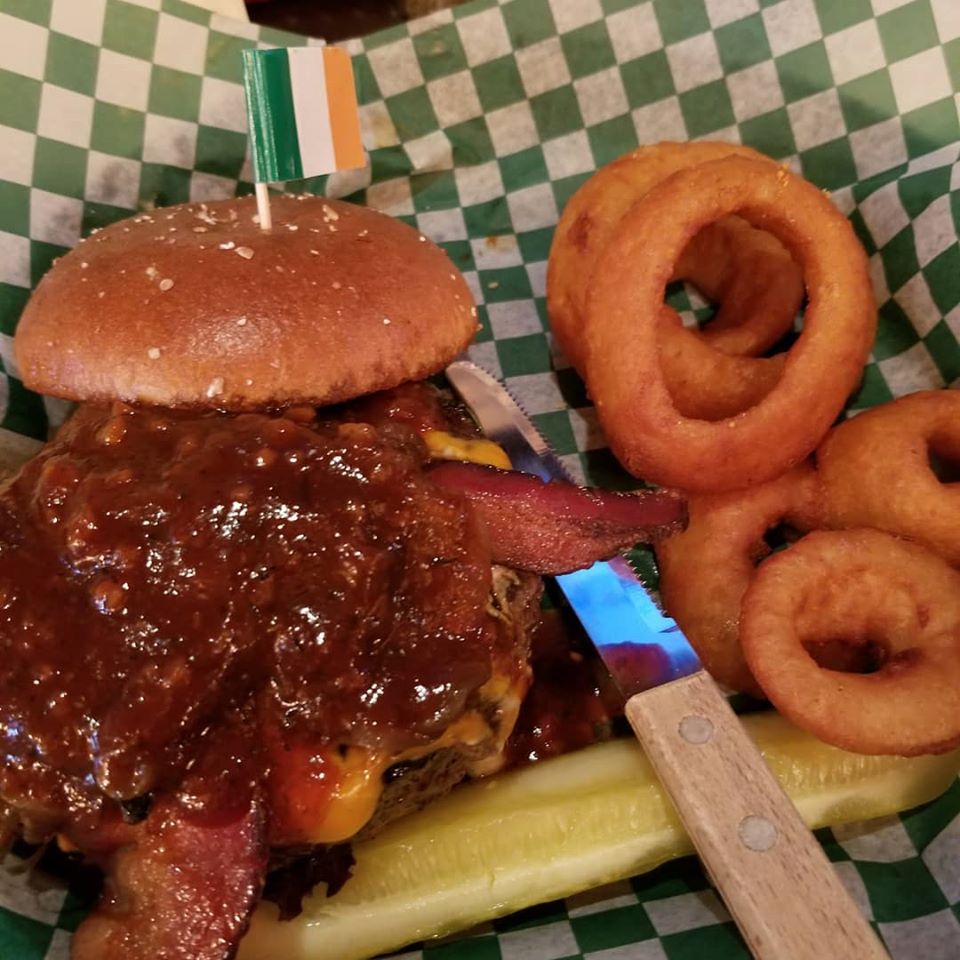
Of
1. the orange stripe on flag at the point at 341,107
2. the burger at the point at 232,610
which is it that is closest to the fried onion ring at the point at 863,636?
the burger at the point at 232,610

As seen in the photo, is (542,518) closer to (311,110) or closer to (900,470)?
(900,470)

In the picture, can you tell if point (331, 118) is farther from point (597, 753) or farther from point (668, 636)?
point (597, 753)

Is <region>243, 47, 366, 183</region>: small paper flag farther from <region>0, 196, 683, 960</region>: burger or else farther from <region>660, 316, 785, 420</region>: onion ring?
<region>660, 316, 785, 420</region>: onion ring

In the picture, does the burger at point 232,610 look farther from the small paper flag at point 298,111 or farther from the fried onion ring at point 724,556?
the fried onion ring at point 724,556

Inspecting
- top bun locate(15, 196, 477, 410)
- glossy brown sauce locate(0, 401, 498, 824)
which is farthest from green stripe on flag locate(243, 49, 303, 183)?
glossy brown sauce locate(0, 401, 498, 824)

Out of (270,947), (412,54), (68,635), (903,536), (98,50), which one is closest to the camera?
(68,635)

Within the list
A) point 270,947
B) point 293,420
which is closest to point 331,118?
point 293,420
